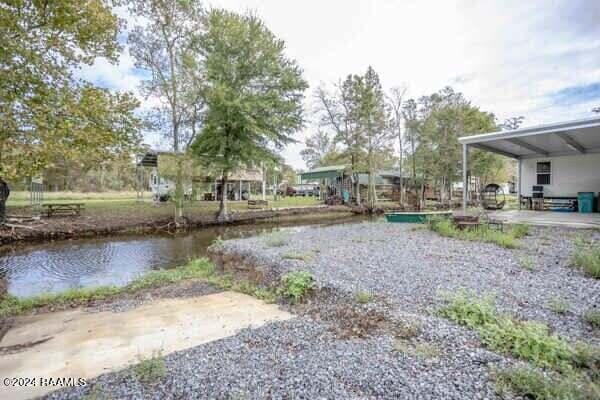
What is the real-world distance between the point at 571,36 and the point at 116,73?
19.7m

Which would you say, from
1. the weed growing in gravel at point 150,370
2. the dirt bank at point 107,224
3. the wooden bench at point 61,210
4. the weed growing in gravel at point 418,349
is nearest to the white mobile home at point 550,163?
the weed growing in gravel at point 418,349

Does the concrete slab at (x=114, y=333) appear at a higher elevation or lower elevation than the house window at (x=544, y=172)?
lower

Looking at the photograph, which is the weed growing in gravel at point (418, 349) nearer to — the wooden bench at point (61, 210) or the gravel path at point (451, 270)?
the gravel path at point (451, 270)

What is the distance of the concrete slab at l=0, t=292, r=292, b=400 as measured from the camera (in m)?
2.62

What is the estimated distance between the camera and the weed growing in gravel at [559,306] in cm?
325

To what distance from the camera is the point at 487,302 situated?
3.39 m

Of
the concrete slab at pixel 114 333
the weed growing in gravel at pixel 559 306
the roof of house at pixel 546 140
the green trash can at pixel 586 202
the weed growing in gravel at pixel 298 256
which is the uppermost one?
the roof of house at pixel 546 140

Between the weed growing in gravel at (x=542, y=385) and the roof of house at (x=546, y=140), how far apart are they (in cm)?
887

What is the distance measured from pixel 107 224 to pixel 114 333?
13029 millimetres

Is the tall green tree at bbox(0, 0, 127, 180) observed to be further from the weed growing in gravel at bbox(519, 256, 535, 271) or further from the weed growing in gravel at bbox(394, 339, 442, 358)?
the weed growing in gravel at bbox(519, 256, 535, 271)

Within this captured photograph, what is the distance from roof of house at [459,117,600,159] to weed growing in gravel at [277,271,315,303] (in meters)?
8.73

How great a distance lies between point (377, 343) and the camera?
280 cm

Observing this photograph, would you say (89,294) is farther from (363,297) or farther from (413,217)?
(413,217)

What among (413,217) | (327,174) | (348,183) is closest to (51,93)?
(413,217)
